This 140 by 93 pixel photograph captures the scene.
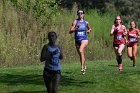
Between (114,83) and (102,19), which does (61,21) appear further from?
(114,83)

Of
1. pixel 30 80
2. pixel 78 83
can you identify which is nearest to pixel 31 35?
pixel 30 80

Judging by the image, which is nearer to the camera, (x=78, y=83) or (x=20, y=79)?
(x=78, y=83)

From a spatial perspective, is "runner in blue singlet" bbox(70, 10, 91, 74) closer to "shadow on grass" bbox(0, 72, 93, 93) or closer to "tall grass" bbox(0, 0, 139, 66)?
"shadow on grass" bbox(0, 72, 93, 93)

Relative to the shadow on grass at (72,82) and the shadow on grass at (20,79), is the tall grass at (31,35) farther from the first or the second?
the shadow on grass at (72,82)

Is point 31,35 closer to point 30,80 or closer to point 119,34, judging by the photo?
point 119,34

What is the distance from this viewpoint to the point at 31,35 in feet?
78.7

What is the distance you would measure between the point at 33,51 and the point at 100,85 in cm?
1048

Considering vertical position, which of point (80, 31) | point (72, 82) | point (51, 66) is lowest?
point (72, 82)

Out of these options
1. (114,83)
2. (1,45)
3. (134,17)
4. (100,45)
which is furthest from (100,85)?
(134,17)

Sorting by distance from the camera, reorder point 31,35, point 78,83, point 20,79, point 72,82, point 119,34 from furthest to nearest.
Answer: point 31,35 → point 119,34 → point 20,79 → point 72,82 → point 78,83

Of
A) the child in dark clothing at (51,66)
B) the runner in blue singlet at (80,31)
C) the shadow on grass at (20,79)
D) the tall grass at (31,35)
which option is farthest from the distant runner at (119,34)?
the tall grass at (31,35)

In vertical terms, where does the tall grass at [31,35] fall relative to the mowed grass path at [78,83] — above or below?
above

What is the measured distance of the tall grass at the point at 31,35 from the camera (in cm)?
2252

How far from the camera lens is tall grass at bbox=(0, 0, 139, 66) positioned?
2252 centimetres
